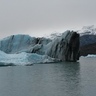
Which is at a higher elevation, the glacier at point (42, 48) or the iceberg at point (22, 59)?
the glacier at point (42, 48)

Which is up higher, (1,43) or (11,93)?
(1,43)

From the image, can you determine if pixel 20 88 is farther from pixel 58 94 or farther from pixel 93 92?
pixel 93 92

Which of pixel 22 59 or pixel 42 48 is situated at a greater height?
pixel 42 48

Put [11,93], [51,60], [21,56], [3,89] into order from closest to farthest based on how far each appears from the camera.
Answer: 1. [11,93]
2. [3,89]
3. [21,56]
4. [51,60]

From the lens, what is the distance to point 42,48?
152 ft

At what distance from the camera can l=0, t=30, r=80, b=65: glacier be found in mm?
41047

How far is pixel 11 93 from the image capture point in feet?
55.1

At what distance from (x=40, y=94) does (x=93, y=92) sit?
2.86 meters

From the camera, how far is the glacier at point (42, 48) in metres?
41.0

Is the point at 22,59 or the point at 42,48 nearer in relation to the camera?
the point at 22,59

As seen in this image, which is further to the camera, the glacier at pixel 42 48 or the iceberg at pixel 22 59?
the glacier at pixel 42 48

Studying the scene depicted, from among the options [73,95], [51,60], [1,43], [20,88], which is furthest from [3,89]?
[1,43]

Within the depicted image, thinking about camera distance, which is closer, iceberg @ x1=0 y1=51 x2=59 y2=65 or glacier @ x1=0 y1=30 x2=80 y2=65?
iceberg @ x1=0 y1=51 x2=59 y2=65

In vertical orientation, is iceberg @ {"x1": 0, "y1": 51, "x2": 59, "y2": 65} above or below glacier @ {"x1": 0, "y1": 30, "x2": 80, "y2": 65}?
below
